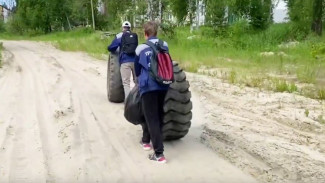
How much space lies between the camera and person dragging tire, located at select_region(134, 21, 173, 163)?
5.17 meters

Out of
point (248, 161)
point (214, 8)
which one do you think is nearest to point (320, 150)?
point (248, 161)

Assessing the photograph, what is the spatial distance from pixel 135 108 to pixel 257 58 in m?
10.7

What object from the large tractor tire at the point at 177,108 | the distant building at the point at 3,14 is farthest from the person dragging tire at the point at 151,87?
the distant building at the point at 3,14

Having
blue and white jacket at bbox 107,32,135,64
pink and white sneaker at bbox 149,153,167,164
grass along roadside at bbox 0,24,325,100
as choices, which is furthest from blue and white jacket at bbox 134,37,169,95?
grass along roadside at bbox 0,24,325,100

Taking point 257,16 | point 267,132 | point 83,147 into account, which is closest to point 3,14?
point 257,16

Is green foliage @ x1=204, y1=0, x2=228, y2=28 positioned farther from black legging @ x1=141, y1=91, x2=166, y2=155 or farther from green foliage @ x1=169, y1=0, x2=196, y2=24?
black legging @ x1=141, y1=91, x2=166, y2=155

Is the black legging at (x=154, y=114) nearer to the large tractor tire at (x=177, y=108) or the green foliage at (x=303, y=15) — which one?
the large tractor tire at (x=177, y=108)

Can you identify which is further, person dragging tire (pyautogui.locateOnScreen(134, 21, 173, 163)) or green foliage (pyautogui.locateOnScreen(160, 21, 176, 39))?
green foliage (pyautogui.locateOnScreen(160, 21, 176, 39))

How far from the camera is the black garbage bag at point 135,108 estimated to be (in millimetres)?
5586

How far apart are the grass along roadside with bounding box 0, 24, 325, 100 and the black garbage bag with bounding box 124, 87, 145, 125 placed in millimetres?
4780

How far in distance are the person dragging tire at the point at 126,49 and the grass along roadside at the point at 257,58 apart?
3.53m

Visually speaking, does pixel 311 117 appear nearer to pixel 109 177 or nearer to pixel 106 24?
pixel 109 177

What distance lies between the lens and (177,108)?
565 centimetres

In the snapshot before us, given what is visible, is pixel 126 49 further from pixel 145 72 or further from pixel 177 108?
pixel 145 72
